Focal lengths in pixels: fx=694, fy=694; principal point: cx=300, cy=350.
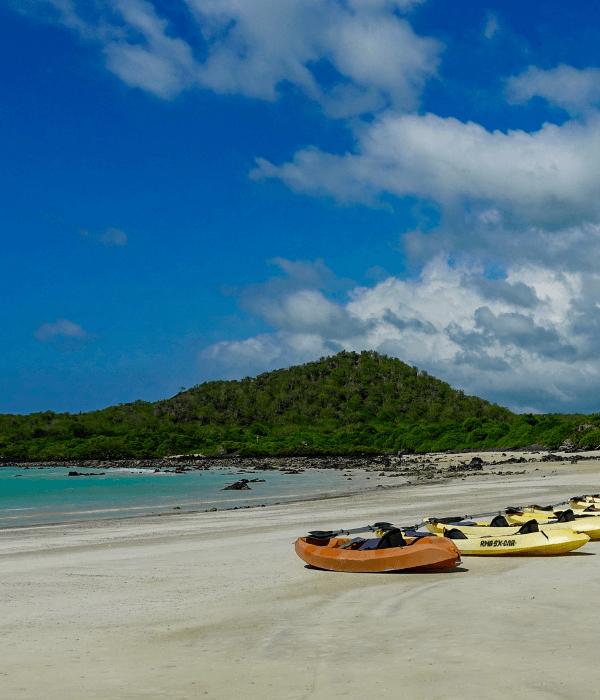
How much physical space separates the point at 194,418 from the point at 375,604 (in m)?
130

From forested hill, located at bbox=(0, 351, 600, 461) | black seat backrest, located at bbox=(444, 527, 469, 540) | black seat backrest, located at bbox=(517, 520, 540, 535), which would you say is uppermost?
forested hill, located at bbox=(0, 351, 600, 461)

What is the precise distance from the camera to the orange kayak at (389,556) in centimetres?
1291

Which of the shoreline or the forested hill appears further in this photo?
the forested hill

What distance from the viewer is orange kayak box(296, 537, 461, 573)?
508 inches

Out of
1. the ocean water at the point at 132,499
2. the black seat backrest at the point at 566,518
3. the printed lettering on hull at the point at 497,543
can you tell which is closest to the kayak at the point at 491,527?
the black seat backrest at the point at 566,518

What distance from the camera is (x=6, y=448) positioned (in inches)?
4493

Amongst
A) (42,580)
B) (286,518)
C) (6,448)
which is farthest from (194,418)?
(42,580)

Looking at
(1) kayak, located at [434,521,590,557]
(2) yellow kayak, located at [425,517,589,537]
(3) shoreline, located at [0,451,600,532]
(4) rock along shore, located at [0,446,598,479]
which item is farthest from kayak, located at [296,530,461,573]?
(4) rock along shore, located at [0,446,598,479]

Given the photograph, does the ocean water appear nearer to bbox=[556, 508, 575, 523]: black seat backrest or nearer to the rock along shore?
the rock along shore

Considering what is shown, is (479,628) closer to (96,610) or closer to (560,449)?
(96,610)

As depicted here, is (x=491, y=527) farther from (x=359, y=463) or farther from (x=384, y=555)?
(x=359, y=463)

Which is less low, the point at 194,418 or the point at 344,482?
the point at 194,418

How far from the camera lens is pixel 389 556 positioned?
42.9ft

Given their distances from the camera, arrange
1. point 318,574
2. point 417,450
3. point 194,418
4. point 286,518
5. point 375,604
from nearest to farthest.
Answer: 1. point 375,604
2. point 318,574
3. point 286,518
4. point 417,450
5. point 194,418
